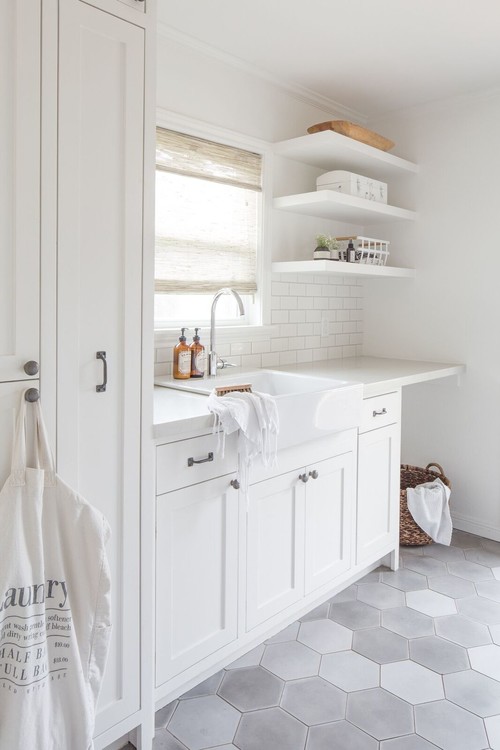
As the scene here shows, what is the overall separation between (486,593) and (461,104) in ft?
8.64

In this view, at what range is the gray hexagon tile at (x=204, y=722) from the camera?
1829 mm

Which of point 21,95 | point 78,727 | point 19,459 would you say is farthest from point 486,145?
point 78,727

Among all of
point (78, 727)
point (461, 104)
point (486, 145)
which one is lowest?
point (78, 727)

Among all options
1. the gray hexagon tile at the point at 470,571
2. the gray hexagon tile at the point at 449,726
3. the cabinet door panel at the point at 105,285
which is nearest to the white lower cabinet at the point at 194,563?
the cabinet door panel at the point at 105,285

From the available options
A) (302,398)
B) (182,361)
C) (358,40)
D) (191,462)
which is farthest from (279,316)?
(191,462)

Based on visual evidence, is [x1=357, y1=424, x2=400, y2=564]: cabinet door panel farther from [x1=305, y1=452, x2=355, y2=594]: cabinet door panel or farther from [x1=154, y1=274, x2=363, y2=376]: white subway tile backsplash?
[x1=154, y1=274, x2=363, y2=376]: white subway tile backsplash

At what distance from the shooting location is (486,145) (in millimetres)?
3320

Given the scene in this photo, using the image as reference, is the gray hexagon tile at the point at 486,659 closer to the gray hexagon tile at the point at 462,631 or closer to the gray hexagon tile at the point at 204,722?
the gray hexagon tile at the point at 462,631

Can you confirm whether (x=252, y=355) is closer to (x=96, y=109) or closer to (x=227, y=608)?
(x=227, y=608)

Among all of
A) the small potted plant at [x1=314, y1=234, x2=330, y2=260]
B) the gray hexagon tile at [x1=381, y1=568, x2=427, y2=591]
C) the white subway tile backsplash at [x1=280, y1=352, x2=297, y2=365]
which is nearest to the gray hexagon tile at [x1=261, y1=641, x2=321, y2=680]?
the gray hexagon tile at [x1=381, y1=568, x2=427, y2=591]

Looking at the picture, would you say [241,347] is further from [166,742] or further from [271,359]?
[166,742]

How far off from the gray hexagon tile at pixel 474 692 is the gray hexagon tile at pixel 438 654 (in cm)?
4

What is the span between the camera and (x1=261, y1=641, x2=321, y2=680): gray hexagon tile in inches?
85.3

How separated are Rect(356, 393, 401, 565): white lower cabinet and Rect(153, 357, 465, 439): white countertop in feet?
0.32
